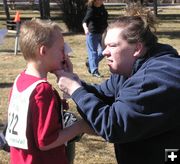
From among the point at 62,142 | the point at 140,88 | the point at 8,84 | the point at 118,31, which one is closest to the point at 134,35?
the point at 118,31

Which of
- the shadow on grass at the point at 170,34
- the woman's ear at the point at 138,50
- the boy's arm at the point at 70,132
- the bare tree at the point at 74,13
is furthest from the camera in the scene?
the bare tree at the point at 74,13

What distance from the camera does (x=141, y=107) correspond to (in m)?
2.13

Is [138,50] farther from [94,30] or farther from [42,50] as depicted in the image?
[94,30]

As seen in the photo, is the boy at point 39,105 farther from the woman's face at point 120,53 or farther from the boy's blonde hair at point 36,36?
the woman's face at point 120,53

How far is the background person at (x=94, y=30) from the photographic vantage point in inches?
374

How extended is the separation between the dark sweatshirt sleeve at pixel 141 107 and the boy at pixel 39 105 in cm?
22

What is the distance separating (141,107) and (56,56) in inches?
21.3

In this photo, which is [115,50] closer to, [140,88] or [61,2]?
[140,88]

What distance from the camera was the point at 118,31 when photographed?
7.56 feet

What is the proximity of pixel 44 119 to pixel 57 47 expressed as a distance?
363mm

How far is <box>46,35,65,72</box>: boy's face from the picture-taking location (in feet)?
7.95

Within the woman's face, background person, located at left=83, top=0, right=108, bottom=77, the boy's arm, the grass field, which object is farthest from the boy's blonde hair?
background person, located at left=83, top=0, right=108, bottom=77

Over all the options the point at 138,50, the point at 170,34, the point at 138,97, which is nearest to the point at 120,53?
the point at 138,50

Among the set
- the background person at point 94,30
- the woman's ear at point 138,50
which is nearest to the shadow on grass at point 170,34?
the background person at point 94,30
